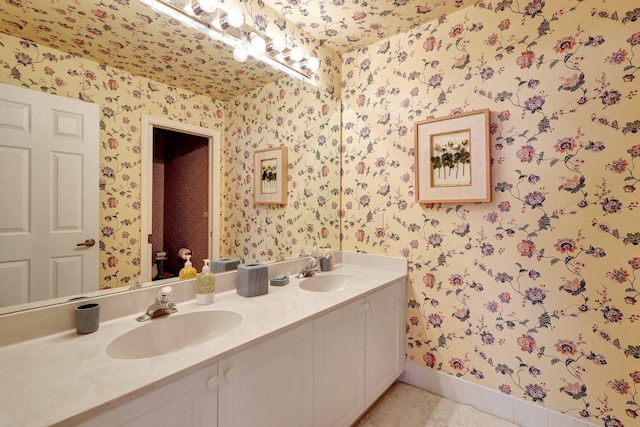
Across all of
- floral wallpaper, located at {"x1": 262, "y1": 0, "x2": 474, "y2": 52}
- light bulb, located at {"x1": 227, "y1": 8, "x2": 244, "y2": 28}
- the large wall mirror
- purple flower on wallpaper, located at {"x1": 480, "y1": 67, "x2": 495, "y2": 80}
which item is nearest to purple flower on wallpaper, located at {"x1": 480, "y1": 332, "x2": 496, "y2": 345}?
the large wall mirror

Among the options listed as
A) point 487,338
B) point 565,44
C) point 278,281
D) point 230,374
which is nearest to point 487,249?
point 487,338

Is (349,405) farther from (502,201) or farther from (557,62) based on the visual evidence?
(557,62)

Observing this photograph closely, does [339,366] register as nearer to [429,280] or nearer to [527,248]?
[429,280]

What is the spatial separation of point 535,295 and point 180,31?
2.15 meters

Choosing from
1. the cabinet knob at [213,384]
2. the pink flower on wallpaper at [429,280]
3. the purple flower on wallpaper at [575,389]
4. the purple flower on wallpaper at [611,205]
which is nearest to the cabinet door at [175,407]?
the cabinet knob at [213,384]

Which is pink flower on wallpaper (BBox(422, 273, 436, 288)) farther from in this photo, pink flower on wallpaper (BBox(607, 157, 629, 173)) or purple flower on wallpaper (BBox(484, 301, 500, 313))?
pink flower on wallpaper (BBox(607, 157, 629, 173))

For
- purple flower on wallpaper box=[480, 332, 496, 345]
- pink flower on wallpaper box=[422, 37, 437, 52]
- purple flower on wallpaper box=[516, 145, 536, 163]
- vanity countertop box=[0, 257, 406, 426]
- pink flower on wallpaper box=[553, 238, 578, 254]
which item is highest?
pink flower on wallpaper box=[422, 37, 437, 52]

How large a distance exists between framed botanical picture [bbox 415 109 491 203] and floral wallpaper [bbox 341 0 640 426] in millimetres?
62

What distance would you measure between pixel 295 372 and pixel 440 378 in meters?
1.15

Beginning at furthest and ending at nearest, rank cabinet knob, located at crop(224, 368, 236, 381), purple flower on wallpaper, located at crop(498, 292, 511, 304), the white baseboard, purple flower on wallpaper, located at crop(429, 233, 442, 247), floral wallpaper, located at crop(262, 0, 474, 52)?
1. purple flower on wallpaper, located at crop(429, 233, 442, 247)
2. floral wallpaper, located at crop(262, 0, 474, 52)
3. purple flower on wallpaper, located at crop(498, 292, 511, 304)
4. the white baseboard
5. cabinet knob, located at crop(224, 368, 236, 381)

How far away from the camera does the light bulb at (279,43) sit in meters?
1.72

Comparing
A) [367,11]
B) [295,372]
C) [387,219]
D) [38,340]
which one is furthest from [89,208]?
[367,11]

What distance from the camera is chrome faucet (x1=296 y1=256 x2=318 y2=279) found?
73.7 inches

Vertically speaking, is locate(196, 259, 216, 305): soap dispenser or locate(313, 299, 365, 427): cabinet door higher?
locate(196, 259, 216, 305): soap dispenser
